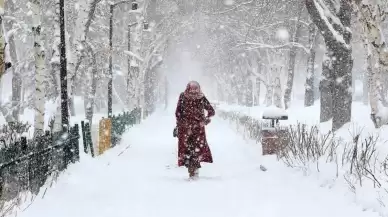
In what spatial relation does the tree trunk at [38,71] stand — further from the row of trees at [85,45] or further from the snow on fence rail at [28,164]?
the snow on fence rail at [28,164]

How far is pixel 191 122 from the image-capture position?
9180 millimetres

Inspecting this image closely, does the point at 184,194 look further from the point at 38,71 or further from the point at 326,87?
the point at 326,87

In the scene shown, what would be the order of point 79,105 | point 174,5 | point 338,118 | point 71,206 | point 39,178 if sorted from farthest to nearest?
point 79,105
point 174,5
point 338,118
point 39,178
point 71,206

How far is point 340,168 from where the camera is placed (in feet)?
23.2

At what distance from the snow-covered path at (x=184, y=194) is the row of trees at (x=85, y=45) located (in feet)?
13.2

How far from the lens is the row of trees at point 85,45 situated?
15156 millimetres

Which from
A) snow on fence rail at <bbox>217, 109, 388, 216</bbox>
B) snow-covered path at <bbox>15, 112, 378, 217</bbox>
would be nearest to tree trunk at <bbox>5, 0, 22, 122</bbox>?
snow-covered path at <bbox>15, 112, 378, 217</bbox>

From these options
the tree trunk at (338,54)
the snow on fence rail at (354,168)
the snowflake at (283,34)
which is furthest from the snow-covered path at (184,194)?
the snowflake at (283,34)

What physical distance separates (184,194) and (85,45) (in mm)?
9372

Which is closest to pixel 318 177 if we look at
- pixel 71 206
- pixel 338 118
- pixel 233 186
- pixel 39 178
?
pixel 233 186

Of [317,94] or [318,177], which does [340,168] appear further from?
[317,94]

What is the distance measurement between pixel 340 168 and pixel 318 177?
1.38 ft

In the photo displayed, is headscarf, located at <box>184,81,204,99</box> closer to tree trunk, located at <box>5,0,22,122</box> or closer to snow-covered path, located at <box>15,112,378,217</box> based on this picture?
snow-covered path, located at <box>15,112,378,217</box>

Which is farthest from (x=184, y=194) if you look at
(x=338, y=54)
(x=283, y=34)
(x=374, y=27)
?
(x=283, y=34)
